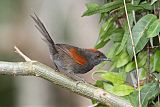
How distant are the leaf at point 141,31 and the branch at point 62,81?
0.56ft

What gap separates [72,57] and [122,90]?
452 millimetres

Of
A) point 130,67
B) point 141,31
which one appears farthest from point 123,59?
point 141,31

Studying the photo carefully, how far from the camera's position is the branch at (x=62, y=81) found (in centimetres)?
132

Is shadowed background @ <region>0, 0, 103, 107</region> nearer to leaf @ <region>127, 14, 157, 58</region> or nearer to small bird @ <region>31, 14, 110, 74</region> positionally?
small bird @ <region>31, 14, 110, 74</region>

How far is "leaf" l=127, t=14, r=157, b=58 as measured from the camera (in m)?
1.32

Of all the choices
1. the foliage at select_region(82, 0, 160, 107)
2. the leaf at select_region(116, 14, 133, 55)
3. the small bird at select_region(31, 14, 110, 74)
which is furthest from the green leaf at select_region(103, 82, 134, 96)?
the small bird at select_region(31, 14, 110, 74)

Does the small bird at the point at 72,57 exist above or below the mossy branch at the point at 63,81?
above

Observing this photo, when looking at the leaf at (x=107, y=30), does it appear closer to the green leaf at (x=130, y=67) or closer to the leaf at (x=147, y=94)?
the green leaf at (x=130, y=67)

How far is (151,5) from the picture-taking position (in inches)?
52.7

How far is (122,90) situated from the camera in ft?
4.48

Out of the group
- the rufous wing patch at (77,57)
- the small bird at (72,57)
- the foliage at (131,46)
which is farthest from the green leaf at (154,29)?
the rufous wing patch at (77,57)

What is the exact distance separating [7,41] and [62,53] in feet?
8.58

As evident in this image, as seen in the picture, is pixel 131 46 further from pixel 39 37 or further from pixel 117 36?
pixel 39 37

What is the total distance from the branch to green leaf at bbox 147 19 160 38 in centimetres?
23
